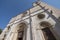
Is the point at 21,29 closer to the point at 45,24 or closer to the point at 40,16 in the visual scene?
the point at 40,16

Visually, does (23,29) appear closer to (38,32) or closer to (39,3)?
(38,32)

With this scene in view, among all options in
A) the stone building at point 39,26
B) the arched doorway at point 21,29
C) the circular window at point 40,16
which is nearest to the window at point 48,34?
the stone building at point 39,26

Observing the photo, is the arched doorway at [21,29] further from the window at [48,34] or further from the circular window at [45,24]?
the window at [48,34]

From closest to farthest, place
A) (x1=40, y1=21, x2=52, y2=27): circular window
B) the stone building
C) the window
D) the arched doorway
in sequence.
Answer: the window, the stone building, (x1=40, y1=21, x2=52, y2=27): circular window, the arched doorway

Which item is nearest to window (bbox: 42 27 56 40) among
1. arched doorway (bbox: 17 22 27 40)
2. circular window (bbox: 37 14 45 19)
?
circular window (bbox: 37 14 45 19)

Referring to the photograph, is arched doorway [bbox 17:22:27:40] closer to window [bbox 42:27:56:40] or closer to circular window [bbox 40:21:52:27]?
circular window [bbox 40:21:52:27]

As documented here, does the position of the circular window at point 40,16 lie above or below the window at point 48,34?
above

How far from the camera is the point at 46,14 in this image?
13117mm

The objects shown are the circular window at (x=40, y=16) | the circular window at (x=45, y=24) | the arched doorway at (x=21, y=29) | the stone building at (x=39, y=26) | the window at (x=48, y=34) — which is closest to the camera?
the window at (x=48, y=34)

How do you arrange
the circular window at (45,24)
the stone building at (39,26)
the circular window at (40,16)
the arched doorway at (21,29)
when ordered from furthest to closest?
1. the circular window at (40,16)
2. the arched doorway at (21,29)
3. the circular window at (45,24)
4. the stone building at (39,26)

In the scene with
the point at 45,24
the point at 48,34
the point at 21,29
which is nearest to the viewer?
the point at 48,34

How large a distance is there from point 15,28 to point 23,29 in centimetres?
136

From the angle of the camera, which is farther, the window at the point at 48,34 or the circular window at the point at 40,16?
the circular window at the point at 40,16

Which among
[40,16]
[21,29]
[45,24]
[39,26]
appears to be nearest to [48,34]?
[45,24]
